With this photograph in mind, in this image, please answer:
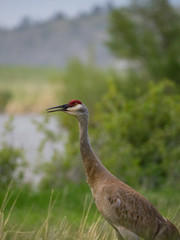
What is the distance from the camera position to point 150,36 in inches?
1019

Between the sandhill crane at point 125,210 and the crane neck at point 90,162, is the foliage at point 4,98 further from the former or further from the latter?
the sandhill crane at point 125,210

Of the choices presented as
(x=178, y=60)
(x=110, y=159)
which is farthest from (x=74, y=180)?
(x=178, y=60)

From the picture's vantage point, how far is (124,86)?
26.6m

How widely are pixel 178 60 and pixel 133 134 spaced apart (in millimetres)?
13265

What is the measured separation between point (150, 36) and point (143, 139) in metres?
14.0

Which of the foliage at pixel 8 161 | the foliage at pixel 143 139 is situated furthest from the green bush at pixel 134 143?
the foliage at pixel 8 161

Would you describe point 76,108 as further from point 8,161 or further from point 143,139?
point 143,139

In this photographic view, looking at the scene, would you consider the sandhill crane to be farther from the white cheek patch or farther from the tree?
the tree

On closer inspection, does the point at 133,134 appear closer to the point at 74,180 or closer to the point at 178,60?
the point at 74,180

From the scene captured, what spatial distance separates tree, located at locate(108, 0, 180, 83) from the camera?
25.4 meters

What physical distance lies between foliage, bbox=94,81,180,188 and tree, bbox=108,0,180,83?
494 inches

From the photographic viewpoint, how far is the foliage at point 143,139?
1129 centimetres

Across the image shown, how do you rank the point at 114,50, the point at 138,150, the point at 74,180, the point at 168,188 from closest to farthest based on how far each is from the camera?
the point at 168,188 → the point at 74,180 → the point at 138,150 → the point at 114,50

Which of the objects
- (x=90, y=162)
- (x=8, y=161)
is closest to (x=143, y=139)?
(x=8, y=161)
